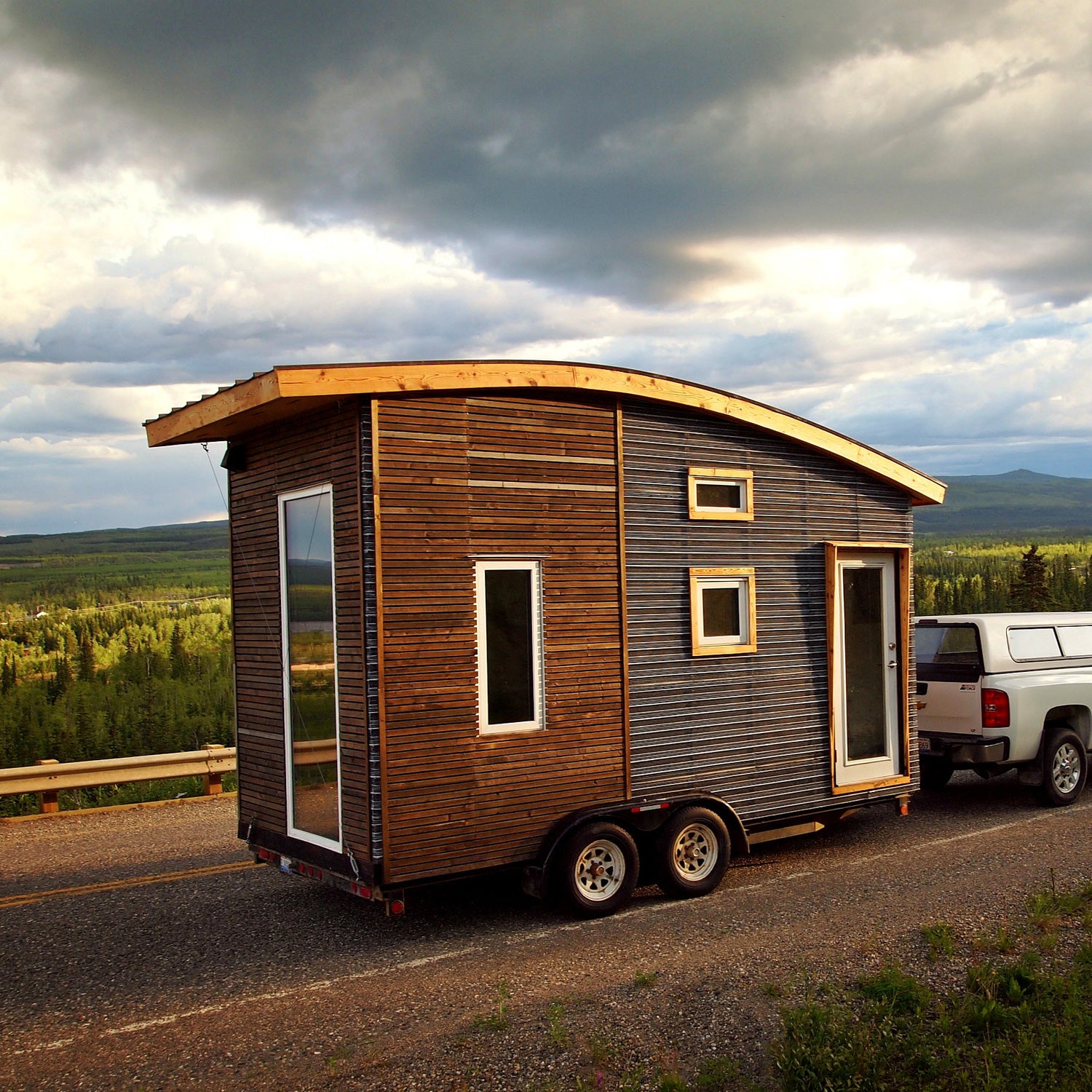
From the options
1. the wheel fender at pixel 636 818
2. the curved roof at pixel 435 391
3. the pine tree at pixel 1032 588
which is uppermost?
the curved roof at pixel 435 391

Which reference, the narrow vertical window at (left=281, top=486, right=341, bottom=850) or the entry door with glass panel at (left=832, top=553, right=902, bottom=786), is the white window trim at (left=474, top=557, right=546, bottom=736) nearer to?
the narrow vertical window at (left=281, top=486, right=341, bottom=850)

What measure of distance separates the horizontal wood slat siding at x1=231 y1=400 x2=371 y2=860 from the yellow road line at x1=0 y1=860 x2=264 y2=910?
0.87 m

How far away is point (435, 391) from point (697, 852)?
412cm

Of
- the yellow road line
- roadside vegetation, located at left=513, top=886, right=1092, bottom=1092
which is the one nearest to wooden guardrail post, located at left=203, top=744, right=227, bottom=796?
the yellow road line

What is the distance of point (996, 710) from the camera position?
11.0 metres

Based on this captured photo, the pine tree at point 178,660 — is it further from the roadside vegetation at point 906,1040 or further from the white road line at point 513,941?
the roadside vegetation at point 906,1040

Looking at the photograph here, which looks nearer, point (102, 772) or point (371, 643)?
point (371, 643)

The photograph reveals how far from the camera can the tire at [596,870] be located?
25.5 feet

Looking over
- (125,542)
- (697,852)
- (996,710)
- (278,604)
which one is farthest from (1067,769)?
(125,542)

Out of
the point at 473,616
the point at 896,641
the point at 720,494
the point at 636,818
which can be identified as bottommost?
the point at 636,818

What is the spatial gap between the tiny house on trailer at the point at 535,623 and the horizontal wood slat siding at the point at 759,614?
2 centimetres

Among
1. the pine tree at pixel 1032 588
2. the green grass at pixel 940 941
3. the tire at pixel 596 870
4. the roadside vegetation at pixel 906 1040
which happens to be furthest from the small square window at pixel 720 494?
the pine tree at pixel 1032 588

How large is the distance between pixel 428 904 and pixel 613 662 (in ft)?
7.74

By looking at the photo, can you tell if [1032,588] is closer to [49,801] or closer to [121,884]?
[49,801]
